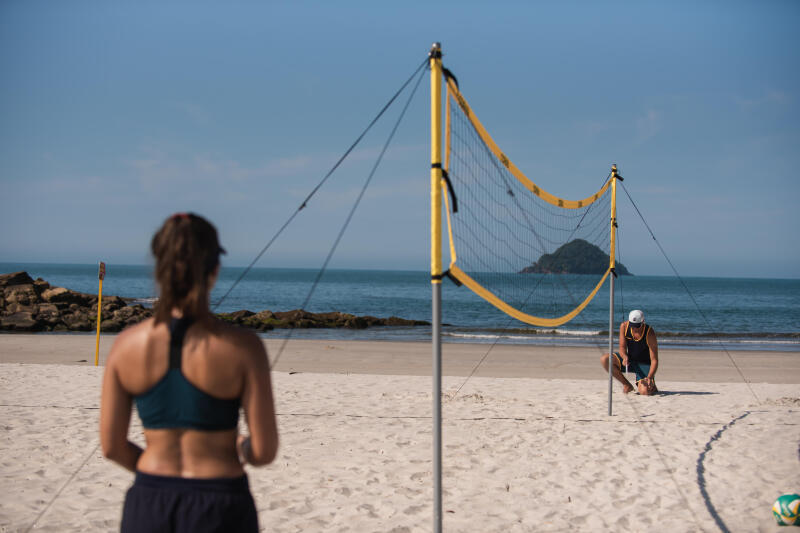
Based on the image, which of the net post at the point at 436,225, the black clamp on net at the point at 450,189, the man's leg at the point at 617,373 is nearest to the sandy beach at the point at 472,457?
the man's leg at the point at 617,373

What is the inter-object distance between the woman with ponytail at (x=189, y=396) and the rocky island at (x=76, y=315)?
1797cm

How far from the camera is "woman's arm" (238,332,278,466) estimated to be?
148 cm

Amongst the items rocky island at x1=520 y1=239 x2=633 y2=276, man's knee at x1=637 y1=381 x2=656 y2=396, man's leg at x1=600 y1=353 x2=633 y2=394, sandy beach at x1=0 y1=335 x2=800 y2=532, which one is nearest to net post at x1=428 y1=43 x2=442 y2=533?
sandy beach at x1=0 y1=335 x2=800 y2=532

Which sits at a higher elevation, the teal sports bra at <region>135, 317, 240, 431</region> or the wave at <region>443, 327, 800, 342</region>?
the teal sports bra at <region>135, 317, 240, 431</region>

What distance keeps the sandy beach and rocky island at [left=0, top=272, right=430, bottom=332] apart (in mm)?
12482

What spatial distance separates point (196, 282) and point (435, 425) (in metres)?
1.80

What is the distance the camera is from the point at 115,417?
5.18ft

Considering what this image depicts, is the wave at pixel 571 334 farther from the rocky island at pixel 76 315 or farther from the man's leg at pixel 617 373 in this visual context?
the man's leg at pixel 617 373

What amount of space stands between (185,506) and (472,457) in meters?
3.61

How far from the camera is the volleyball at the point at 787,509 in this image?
3.54m

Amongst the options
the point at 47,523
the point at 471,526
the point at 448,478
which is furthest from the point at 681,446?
the point at 47,523

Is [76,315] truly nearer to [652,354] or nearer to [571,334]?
[571,334]

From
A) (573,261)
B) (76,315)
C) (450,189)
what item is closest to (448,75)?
(450,189)

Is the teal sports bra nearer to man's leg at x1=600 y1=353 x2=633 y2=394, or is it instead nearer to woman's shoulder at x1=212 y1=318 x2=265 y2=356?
woman's shoulder at x1=212 y1=318 x2=265 y2=356
